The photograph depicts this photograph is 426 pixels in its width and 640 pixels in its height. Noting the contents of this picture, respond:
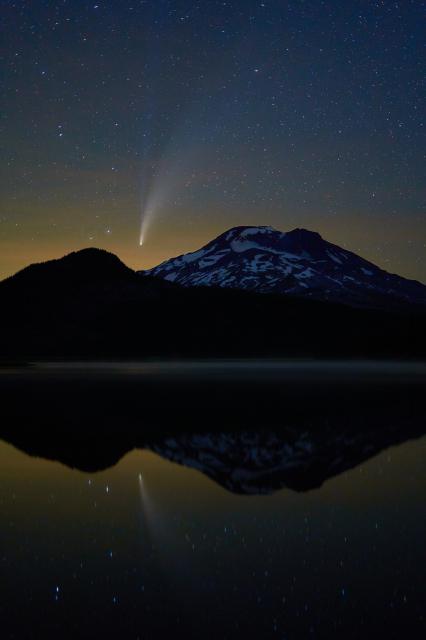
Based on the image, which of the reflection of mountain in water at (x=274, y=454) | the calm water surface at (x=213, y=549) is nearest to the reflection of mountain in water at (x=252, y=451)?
the reflection of mountain in water at (x=274, y=454)

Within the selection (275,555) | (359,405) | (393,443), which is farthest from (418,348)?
(275,555)

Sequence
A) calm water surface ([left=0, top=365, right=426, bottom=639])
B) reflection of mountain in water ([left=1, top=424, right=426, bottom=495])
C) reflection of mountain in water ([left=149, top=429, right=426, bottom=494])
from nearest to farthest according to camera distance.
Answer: calm water surface ([left=0, top=365, right=426, bottom=639]), reflection of mountain in water ([left=149, top=429, right=426, bottom=494]), reflection of mountain in water ([left=1, top=424, right=426, bottom=495])

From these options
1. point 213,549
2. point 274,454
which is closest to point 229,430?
point 274,454

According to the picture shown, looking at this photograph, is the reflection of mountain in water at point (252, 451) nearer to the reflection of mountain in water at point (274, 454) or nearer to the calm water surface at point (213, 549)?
the reflection of mountain in water at point (274, 454)

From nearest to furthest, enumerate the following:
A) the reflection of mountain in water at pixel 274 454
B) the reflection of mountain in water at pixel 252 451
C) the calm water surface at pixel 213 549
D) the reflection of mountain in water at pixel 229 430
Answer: the calm water surface at pixel 213 549 < the reflection of mountain in water at pixel 274 454 < the reflection of mountain in water at pixel 252 451 < the reflection of mountain in water at pixel 229 430

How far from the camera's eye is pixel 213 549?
10.7 metres

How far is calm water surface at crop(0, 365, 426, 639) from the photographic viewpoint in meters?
7.95

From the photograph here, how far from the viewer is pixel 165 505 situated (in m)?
13.8

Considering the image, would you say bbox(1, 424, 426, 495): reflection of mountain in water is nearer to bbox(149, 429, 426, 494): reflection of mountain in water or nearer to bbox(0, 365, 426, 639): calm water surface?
bbox(149, 429, 426, 494): reflection of mountain in water

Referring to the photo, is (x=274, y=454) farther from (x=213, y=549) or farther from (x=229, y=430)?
(x=213, y=549)

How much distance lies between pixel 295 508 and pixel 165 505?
2.56 metres

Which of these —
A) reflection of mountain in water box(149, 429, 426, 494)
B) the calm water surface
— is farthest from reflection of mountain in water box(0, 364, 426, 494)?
the calm water surface

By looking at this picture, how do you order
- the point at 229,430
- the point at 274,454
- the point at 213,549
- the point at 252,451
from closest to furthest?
Answer: the point at 213,549 → the point at 274,454 → the point at 252,451 → the point at 229,430

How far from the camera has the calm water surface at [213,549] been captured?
795 cm
